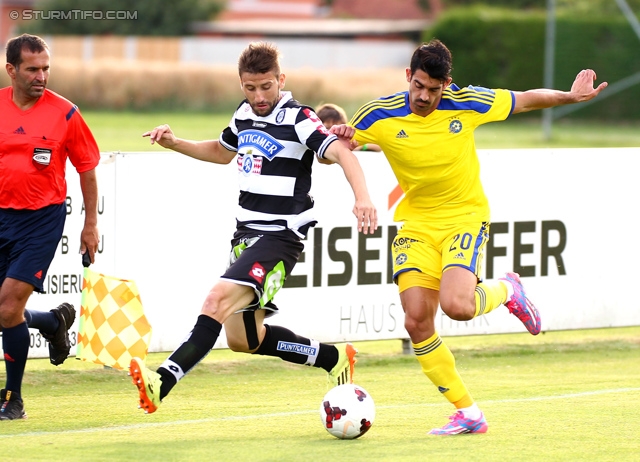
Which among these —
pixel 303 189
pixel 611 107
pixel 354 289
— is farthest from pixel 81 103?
pixel 303 189

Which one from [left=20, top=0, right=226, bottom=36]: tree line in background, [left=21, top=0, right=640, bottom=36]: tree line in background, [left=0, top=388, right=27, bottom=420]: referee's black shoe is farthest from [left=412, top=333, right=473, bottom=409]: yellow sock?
[left=20, top=0, right=226, bottom=36]: tree line in background

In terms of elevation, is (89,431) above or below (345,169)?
below

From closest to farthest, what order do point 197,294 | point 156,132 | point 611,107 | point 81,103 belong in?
point 156,132 → point 197,294 → point 611,107 → point 81,103

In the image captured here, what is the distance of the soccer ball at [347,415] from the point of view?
21.3 feet

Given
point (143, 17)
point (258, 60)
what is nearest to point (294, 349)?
point (258, 60)

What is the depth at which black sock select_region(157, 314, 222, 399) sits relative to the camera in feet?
20.9

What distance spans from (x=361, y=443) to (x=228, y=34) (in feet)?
190

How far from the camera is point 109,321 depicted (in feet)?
28.9

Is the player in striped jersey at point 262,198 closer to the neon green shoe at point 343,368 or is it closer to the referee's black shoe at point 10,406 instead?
the neon green shoe at point 343,368

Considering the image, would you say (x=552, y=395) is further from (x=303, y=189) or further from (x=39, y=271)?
(x=39, y=271)

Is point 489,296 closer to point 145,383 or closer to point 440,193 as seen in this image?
point 440,193

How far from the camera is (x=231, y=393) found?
8445mm

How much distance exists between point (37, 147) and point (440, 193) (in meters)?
2.42

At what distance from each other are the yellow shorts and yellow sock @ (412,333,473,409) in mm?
357
